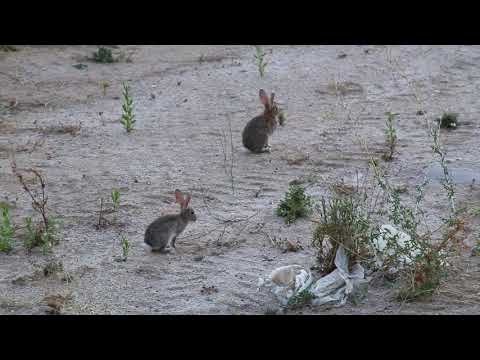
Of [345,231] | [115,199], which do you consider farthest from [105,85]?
[345,231]

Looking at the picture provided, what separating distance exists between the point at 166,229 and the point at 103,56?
6.43 m

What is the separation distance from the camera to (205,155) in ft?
27.2

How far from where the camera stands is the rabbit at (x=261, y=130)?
830cm

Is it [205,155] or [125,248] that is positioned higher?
[205,155]

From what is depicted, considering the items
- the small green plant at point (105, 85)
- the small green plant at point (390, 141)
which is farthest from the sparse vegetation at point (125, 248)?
the small green plant at point (105, 85)

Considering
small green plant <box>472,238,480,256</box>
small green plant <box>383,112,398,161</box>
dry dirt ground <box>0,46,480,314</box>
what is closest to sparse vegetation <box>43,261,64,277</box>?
dry dirt ground <box>0,46,480,314</box>

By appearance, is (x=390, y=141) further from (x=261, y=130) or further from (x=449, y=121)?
(x=261, y=130)

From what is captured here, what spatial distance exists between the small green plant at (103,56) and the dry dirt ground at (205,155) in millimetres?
174

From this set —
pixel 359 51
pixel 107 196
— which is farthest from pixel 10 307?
pixel 359 51

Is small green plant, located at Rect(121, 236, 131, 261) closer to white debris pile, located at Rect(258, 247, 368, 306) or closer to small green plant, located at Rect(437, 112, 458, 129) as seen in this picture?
white debris pile, located at Rect(258, 247, 368, 306)

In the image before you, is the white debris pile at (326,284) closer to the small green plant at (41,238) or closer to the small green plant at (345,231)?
the small green plant at (345,231)

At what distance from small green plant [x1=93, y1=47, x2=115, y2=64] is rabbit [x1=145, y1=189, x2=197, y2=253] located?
241 inches

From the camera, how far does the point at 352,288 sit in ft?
16.6

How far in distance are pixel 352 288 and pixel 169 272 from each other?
1465mm
